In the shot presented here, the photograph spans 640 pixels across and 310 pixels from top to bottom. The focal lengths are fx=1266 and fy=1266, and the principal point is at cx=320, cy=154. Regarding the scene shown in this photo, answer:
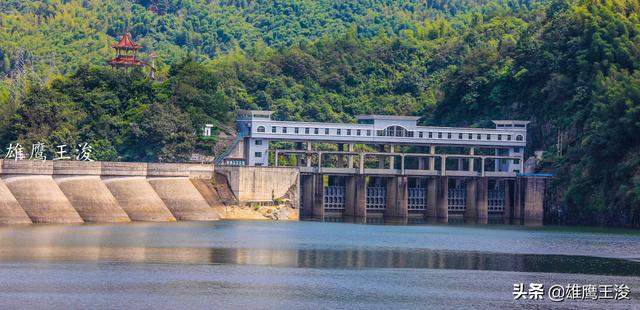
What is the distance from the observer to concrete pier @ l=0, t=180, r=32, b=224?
8944 cm

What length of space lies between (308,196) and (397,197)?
9.31 m

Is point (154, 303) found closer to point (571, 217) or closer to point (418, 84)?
point (571, 217)

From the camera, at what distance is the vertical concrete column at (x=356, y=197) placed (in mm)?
121250

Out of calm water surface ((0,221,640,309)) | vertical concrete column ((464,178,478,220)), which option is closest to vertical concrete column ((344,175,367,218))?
vertical concrete column ((464,178,478,220))

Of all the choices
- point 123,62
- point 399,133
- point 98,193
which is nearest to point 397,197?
point 399,133

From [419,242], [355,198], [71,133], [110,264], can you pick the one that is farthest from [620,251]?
[71,133]

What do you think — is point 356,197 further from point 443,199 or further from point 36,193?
point 36,193

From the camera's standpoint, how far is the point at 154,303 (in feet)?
176

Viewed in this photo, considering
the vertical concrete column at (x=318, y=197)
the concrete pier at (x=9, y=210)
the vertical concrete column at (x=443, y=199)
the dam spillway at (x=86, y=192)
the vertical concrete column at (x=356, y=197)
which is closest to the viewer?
the concrete pier at (x=9, y=210)

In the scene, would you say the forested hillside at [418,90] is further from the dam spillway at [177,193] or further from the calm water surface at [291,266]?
the calm water surface at [291,266]

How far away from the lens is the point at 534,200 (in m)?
122

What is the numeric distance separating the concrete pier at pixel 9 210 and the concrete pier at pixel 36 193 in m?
0.96

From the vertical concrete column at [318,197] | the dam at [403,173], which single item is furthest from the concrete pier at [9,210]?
the vertical concrete column at [318,197]

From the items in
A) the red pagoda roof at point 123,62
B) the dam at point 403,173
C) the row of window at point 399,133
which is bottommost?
the dam at point 403,173
